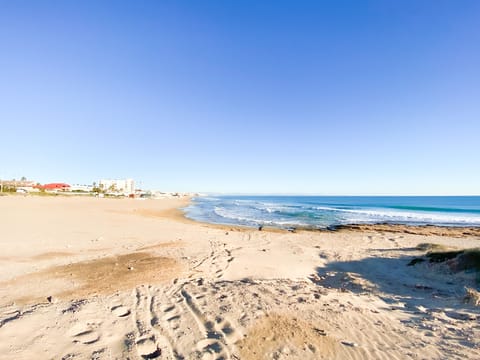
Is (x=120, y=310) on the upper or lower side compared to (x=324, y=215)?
upper

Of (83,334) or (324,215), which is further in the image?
(324,215)

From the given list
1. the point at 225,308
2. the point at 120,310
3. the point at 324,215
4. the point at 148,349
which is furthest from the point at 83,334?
the point at 324,215

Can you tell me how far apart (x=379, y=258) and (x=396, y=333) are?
7.15 m

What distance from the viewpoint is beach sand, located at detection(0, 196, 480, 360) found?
3.56m

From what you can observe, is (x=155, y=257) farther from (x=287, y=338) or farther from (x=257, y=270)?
(x=287, y=338)

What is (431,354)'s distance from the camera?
3369mm

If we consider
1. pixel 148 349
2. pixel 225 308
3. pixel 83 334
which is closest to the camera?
pixel 148 349

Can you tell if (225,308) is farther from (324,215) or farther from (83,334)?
(324,215)

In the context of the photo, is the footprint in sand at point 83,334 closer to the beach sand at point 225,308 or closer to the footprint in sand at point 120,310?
the beach sand at point 225,308

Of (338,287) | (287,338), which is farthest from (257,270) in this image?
(287,338)

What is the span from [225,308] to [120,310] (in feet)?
6.33

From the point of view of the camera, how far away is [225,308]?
15.6ft

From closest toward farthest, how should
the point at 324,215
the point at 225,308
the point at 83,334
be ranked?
the point at 83,334 < the point at 225,308 < the point at 324,215

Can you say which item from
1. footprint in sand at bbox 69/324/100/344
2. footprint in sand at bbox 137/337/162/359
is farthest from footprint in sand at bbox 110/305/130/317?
footprint in sand at bbox 137/337/162/359
